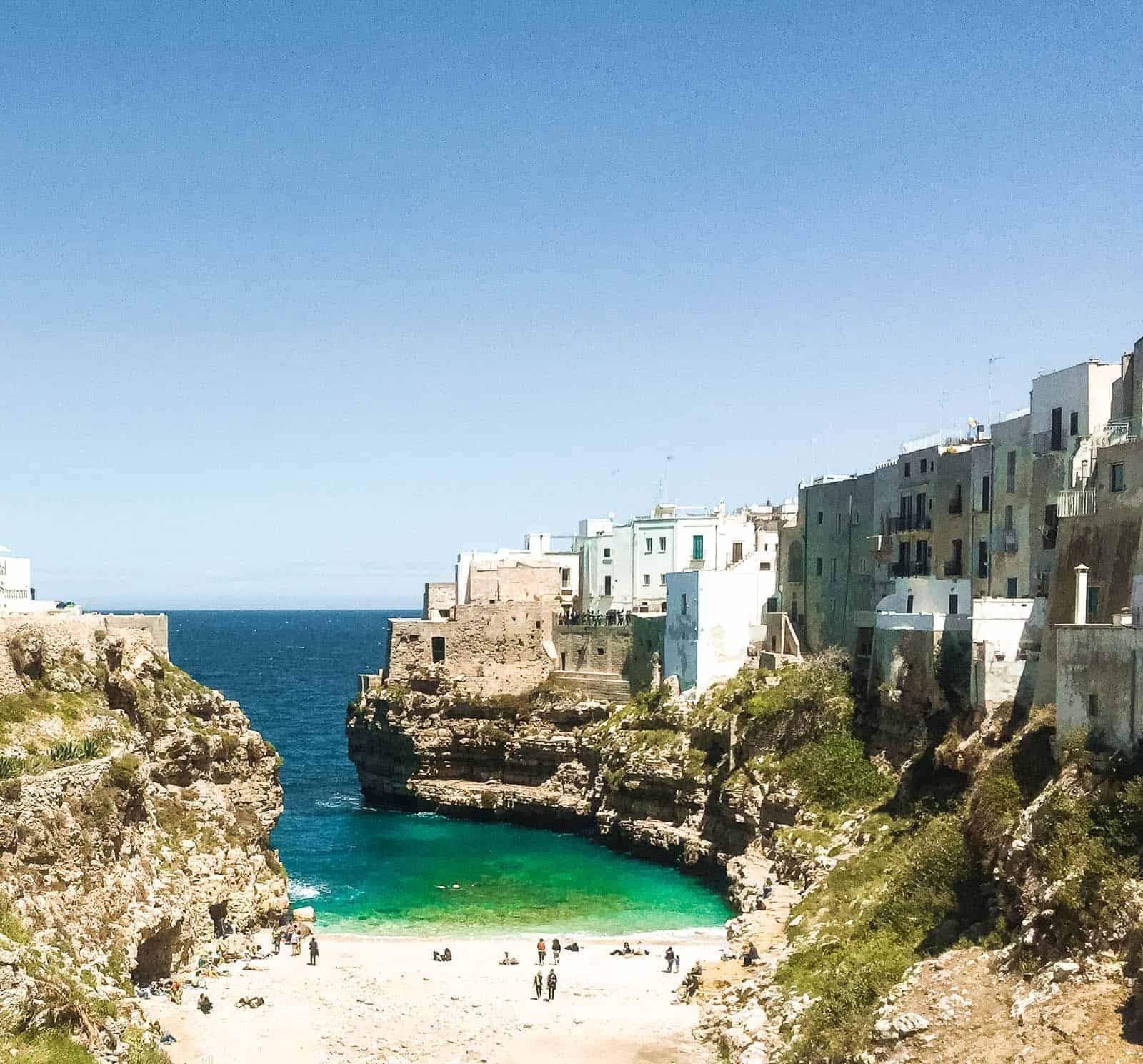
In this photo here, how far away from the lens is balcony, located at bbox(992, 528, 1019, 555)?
5128 centimetres

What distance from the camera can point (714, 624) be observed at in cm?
6719

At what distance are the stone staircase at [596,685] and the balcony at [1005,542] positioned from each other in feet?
83.9

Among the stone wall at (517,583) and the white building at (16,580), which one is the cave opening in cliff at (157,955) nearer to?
the white building at (16,580)

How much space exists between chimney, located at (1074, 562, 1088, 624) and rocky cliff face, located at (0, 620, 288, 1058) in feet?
95.5

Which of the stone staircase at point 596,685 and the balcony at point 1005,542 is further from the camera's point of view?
the stone staircase at point 596,685

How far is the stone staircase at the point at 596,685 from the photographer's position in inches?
2867

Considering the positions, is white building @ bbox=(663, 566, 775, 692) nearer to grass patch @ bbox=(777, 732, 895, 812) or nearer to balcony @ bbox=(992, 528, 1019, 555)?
grass patch @ bbox=(777, 732, 895, 812)

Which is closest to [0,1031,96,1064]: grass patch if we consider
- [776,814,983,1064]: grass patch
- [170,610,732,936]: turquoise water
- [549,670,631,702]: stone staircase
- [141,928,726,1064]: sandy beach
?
[141,928,726,1064]: sandy beach

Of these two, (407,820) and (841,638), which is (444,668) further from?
(841,638)

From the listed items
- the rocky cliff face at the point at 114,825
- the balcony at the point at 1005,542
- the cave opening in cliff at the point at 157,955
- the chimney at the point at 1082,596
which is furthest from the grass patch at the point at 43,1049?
the balcony at the point at 1005,542

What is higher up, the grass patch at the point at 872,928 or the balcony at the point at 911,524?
the balcony at the point at 911,524

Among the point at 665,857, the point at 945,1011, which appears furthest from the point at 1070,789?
the point at 665,857

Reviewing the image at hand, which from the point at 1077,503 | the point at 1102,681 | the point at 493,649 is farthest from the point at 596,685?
the point at 1102,681

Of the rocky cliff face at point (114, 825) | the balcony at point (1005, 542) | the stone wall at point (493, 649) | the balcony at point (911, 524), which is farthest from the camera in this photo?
the stone wall at point (493, 649)
